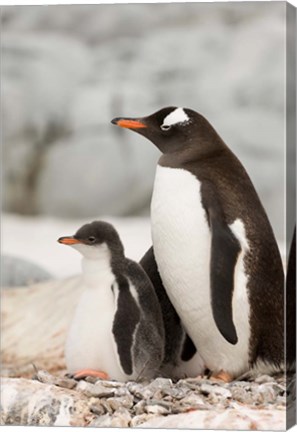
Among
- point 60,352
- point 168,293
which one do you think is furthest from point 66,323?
point 168,293

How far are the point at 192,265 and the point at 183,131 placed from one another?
411 millimetres

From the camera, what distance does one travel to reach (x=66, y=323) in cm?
477

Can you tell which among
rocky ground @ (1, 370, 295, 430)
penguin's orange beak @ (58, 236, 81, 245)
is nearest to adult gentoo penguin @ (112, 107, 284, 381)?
rocky ground @ (1, 370, 295, 430)

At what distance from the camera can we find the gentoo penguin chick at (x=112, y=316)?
4.51 meters

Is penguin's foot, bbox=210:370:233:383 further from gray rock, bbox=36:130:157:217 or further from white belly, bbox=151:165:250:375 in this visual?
gray rock, bbox=36:130:157:217

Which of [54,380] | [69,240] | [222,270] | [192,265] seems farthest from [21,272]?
[222,270]

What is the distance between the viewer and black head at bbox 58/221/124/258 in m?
4.57

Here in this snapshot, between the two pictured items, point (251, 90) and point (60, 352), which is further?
point (60, 352)

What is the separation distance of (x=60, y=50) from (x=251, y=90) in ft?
2.12

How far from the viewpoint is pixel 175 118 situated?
14.9 ft

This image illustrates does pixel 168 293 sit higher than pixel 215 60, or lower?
lower

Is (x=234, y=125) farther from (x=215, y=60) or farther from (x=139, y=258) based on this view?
(x=139, y=258)

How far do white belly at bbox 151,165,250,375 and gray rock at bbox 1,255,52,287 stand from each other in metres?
0.47

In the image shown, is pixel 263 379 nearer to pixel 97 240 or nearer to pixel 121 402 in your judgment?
pixel 121 402
